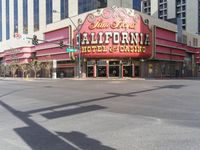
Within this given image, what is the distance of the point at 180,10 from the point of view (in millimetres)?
96375

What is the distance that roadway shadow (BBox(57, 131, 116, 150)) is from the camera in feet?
19.6

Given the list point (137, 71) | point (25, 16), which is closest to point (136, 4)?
point (137, 71)

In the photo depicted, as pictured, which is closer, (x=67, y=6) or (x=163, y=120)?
(x=163, y=120)

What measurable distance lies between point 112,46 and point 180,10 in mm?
61278

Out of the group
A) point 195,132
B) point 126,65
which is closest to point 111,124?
point 195,132

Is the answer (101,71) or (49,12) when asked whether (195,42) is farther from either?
(49,12)

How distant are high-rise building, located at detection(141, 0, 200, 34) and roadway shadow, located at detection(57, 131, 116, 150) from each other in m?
85.7

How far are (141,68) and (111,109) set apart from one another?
125 ft

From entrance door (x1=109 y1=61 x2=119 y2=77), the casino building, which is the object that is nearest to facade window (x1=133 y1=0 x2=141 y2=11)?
the casino building

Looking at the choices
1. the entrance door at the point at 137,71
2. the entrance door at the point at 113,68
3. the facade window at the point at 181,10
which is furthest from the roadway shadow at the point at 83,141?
the facade window at the point at 181,10

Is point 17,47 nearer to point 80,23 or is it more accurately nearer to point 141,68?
point 80,23

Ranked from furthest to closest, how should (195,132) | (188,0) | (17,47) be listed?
(188,0), (17,47), (195,132)

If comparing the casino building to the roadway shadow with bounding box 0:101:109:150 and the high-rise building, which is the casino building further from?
Result: the high-rise building

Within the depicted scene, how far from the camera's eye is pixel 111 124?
8.36 m
